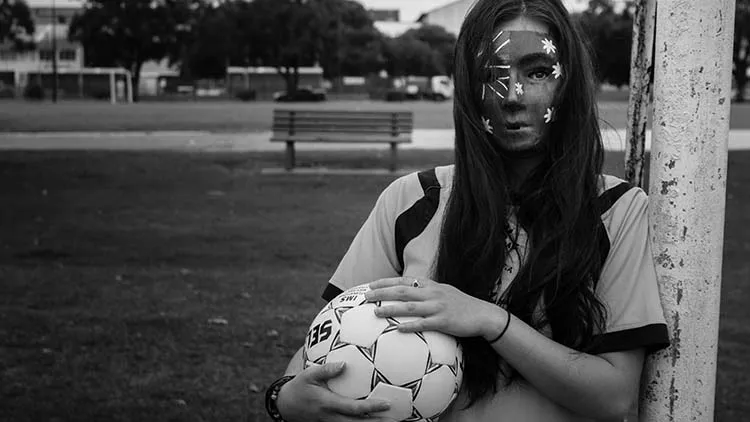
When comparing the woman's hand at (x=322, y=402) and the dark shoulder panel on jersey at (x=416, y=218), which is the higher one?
→ the dark shoulder panel on jersey at (x=416, y=218)

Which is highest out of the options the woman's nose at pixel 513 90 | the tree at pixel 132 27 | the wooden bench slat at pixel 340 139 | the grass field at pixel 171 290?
the tree at pixel 132 27

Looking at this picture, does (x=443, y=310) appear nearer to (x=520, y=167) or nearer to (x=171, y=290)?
(x=520, y=167)

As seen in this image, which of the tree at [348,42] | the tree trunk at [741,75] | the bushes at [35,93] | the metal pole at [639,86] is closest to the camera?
the metal pole at [639,86]

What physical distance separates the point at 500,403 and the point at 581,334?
0.23 meters

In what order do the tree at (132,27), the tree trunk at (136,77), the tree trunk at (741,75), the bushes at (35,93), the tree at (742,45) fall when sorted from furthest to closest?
1. the tree at (132,27)
2. the tree trunk at (136,77)
3. the tree trunk at (741,75)
4. the tree at (742,45)
5. the bushes at (35,93)

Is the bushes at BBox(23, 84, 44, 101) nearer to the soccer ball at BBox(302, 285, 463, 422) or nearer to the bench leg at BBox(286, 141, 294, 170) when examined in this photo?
the bench leg at BBox(286, 141, 294, 170)

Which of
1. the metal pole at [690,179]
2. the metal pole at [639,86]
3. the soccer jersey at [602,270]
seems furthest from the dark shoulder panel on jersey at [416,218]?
the metal pole at [639,86]

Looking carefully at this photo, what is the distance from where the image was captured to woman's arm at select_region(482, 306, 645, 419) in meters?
2.04

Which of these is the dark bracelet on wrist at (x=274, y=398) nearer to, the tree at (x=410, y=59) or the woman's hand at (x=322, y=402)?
the woman's hand at (x=322, y=402)

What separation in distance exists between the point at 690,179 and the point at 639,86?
366mm

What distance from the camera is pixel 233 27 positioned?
263 ft

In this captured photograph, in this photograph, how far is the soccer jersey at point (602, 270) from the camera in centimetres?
210

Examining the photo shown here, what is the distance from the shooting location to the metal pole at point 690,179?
2273mm

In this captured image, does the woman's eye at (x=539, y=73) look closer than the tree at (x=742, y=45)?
Yes
